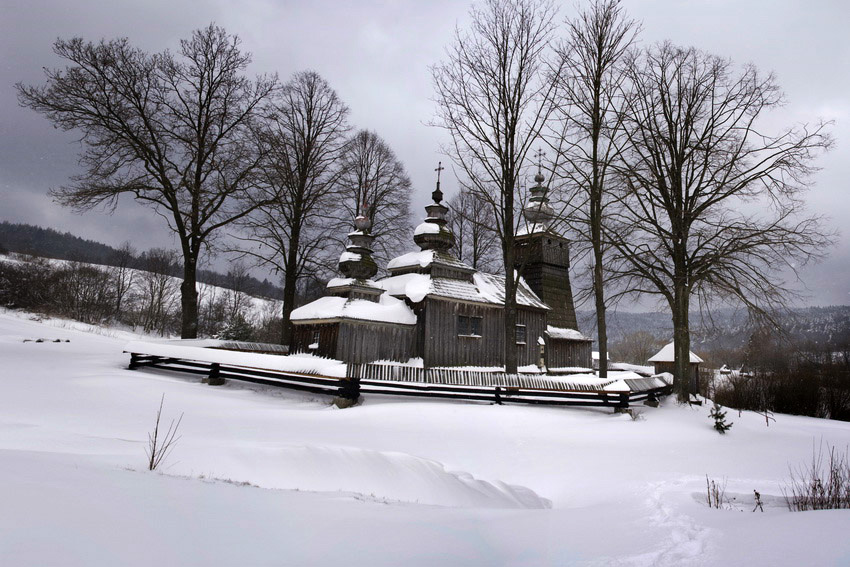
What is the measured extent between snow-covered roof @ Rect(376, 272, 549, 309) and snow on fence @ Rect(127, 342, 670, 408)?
20.3 feet

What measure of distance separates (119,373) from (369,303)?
9.26 meters

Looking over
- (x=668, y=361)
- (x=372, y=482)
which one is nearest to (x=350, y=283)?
(x=372, y=482)

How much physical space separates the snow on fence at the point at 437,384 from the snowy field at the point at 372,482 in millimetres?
594

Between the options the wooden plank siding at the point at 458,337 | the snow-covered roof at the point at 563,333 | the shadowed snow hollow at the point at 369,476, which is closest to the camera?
the shadowed snow hollow at the point at 369,476

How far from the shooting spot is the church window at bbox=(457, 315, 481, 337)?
2211cm

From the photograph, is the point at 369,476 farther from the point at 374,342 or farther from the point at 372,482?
the point at 374,342

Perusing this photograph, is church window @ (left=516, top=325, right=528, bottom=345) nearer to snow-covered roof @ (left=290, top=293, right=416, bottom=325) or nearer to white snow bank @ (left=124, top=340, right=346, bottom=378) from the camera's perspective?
snow-covered roof @ (left=290, top=293, right=416, bottom=325)

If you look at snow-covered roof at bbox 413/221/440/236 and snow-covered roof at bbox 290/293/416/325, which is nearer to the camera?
snow-covered roof at bbox 290/293/416/325

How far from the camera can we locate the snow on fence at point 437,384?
14.0 metres

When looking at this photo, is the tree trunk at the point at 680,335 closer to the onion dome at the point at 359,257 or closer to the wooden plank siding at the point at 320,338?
the onion dome at the point at 359,257

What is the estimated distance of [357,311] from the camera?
1945cm

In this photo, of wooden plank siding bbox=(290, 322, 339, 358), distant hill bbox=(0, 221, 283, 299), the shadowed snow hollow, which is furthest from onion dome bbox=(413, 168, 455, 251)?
distant hill bbox=(0, 221, 283, 299)

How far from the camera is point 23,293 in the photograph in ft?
161

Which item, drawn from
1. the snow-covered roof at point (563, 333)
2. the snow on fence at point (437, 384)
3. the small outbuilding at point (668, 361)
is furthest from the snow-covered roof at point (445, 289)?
the small outbuilding at point (668, 361)
